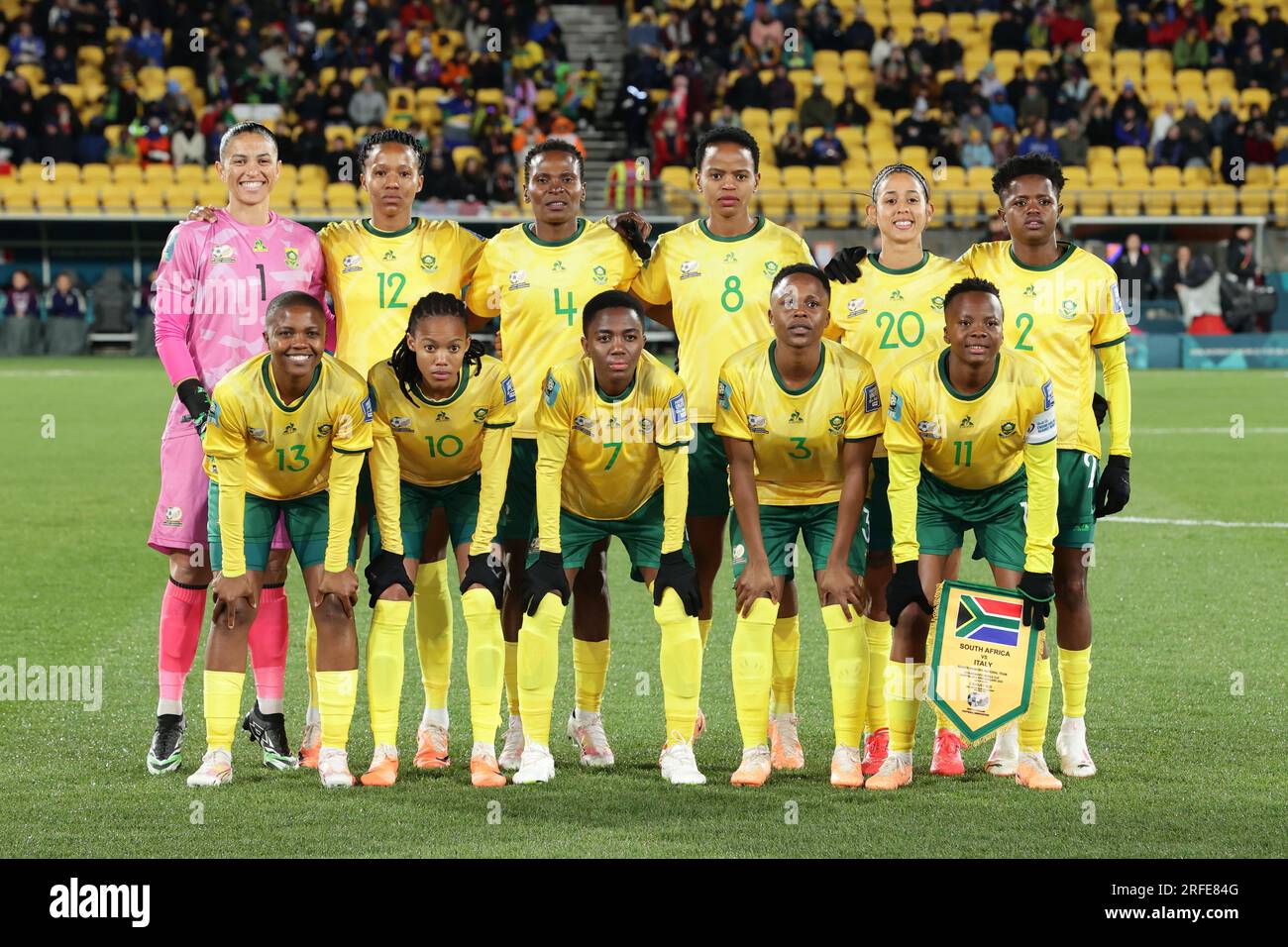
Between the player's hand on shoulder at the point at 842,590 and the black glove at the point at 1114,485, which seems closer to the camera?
the player's hand on shoulder at the point at 842,590

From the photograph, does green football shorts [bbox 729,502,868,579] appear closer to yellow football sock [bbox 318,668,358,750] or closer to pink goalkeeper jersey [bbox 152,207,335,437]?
yellow football sock [bbox 318,668,358,750]

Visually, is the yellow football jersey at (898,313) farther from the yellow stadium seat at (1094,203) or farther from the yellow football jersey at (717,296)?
the yellow stadium seat at (1094,203)

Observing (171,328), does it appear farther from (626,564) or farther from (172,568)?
(626,564)

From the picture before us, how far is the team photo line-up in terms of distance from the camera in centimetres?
549

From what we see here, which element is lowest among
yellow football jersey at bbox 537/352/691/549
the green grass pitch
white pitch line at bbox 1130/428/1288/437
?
the green grass pitch

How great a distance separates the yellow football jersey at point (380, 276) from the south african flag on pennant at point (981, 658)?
213 cm

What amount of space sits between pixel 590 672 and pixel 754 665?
691 millimetres

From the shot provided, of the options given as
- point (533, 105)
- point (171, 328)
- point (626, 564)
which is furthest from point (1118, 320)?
point (533, 105)

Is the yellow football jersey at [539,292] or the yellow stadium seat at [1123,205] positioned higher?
the yellow stadium seat at [1123,205]

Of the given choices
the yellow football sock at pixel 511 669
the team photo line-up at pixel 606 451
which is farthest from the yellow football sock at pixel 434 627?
the yellow football sock at pixel 511 669

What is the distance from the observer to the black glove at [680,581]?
556 centimetres

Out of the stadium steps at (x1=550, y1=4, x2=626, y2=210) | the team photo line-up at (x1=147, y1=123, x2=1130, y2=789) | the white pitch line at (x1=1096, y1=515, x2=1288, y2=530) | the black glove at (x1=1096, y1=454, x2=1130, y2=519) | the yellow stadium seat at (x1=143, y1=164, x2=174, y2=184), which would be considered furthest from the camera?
the stadium steps at (x1=550, y1=4, x2=626, y2=210)

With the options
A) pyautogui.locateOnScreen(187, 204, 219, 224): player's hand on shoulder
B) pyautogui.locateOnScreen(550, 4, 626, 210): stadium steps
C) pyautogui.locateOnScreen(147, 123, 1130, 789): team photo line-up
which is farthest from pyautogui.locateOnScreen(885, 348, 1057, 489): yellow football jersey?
pyautogui.locateOnScreen(550, 4, 626, 210): stadium steps

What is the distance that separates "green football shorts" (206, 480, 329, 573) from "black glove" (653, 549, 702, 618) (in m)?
1.07
